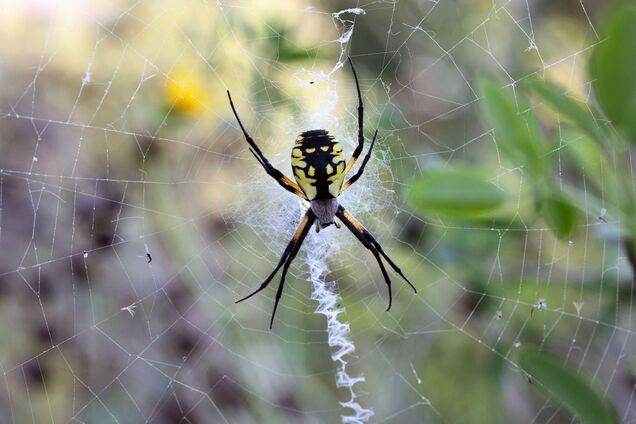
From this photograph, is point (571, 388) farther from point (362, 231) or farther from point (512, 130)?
point (362, 231)

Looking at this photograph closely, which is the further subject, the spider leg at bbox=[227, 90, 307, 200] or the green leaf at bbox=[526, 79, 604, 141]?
the spider leg at bbox=[227, 90, 307, 200]

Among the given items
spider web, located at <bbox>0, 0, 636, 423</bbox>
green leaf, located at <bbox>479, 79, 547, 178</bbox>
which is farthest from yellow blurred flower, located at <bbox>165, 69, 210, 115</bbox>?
green leaf, located at <bbox>479, 79, 547, 178</bbox>

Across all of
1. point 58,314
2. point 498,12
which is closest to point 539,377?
point 58,314

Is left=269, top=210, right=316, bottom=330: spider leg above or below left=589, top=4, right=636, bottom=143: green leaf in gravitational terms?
below

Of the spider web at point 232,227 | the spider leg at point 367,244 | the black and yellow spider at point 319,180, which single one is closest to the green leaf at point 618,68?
the spider web at point 232,227

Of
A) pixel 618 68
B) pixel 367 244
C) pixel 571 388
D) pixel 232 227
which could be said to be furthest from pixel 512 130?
pixel 367 244

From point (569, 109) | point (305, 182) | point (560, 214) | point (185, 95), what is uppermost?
point (569, 109)

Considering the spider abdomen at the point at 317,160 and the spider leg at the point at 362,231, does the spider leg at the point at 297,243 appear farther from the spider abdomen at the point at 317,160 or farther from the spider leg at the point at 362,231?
the spider abdomen at the point at 317,160

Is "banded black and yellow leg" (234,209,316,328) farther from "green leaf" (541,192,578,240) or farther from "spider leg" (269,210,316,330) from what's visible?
"green leaf" (541,192,578,240)
